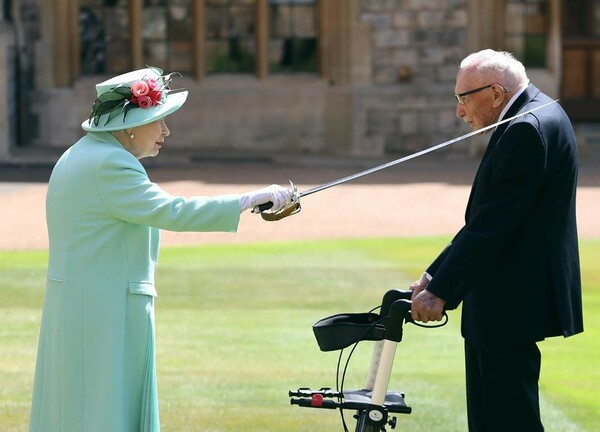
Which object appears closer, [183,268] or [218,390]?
[218,390]

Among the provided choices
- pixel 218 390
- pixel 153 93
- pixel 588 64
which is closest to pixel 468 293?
pixel 153 93

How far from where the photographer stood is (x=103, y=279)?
15.3 feet

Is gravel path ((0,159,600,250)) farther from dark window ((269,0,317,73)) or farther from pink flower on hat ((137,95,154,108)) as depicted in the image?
pink flower on hat ((137,95,154,108))

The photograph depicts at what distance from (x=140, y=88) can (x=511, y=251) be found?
1.29 metres

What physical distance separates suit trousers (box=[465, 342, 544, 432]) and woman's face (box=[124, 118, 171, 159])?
1.26 metres

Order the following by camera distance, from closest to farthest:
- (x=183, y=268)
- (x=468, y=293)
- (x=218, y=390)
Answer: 1. (x=468, y=293)
2. (x=218, y=390)
3. (x=183, y=268)

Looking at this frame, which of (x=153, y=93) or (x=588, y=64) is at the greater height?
(x=153, y=93)

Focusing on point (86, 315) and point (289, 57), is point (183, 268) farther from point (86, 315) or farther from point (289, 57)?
point (289, 57)

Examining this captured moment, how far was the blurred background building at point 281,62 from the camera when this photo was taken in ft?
68.0

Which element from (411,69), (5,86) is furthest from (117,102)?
(411,69)

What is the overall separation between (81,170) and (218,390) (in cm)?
305

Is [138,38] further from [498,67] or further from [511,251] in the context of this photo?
[511,251]

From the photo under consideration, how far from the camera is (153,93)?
15.5ft

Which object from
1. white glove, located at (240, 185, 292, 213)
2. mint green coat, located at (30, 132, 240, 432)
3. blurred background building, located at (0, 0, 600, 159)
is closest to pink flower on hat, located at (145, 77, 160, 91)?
mint green coat, located at (30, 132, 240, 432)
